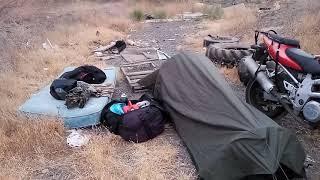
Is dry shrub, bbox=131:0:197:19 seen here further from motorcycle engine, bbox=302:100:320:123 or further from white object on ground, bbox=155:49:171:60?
motorcycle engine, bbox=302:100:320:123

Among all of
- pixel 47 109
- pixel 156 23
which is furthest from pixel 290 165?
pixel 156 23

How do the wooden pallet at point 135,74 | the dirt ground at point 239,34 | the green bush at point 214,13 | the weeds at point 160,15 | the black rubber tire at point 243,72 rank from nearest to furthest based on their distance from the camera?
the dirt ground at point 239,34 → the black rubber tire at point 243,72 → the wooden pallet at point 135,74 → the green bush at point 214,13 → the weeds at point 160,15

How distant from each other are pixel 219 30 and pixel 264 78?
709 cm

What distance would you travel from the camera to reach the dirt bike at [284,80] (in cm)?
409

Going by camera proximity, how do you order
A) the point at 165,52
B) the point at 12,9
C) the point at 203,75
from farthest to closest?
the point at 12,9 → the point at 165,52 → the point at 203,75

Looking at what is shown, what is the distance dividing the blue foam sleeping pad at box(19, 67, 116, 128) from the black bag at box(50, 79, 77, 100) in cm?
7

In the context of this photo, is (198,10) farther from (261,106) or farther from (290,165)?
(290,165)

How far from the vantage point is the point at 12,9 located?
15273mm

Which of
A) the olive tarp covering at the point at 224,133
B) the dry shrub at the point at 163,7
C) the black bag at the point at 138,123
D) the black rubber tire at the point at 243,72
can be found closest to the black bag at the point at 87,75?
the black bag at the point at 138,123

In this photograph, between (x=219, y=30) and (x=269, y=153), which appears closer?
(x=269, y=153)

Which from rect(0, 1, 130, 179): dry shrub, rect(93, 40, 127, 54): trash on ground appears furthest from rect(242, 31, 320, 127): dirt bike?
rect(93, 40, 127, 54): trash on ground

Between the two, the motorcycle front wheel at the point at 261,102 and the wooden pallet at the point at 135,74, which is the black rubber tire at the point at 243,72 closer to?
the motorcycle front wheel at the point at 261,102

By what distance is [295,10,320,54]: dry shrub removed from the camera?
24.3 feet

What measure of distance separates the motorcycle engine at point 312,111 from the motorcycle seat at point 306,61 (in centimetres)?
33
